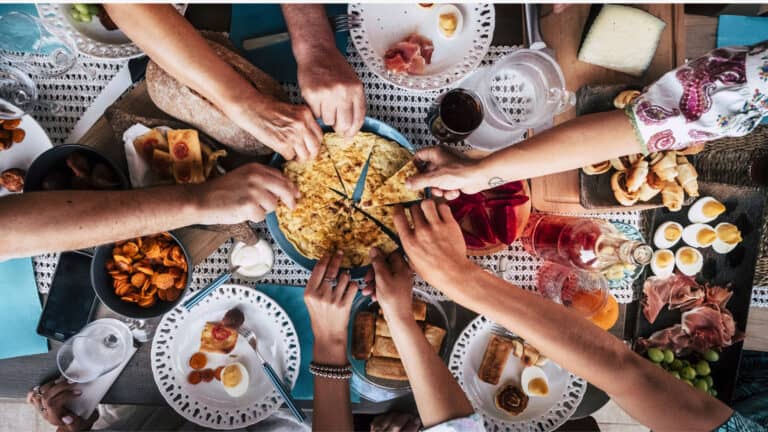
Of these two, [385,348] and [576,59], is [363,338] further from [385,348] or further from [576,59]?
[576,59]

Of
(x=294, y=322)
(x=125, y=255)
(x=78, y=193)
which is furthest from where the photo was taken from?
(x=294, y=322)

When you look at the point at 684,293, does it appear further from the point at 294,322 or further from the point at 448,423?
the point at 294,322

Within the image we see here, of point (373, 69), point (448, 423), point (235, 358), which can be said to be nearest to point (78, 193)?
point (235, 358)

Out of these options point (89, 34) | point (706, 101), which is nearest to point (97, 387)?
point (89, 34)

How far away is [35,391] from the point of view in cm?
160

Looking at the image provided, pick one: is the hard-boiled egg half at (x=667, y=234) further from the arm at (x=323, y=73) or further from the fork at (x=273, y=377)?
the fork at (x=273, y=377)

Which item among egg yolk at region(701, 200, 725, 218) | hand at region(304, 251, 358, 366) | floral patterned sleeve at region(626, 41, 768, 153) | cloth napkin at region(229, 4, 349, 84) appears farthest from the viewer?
egg yolk at region(701, 200, 725, 218)

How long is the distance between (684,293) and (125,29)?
207cm

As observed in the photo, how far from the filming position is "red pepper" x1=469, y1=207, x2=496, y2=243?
1551 mm

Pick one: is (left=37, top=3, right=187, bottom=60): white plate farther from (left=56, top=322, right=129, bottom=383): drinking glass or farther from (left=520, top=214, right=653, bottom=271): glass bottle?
(left=520, top=214, right=653, bottom=271): glass bottle

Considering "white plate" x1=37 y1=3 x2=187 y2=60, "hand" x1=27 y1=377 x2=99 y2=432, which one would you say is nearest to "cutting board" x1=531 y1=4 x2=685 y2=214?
"white plate" x1=37 y1=3 x2=187 y2=60

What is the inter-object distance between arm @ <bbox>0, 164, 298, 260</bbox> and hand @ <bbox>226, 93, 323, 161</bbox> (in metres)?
0.09

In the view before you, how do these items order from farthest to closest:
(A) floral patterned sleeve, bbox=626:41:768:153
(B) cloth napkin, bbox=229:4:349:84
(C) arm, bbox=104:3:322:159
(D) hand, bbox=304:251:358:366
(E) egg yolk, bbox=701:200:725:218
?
(E) egg yolk, bbox=701:200:725:218
(B) cloth napkin, bbox=229:4:349:84
(D) hand, bbox=304:251:358:366
(C) arm, bbox=104:3:322:159
(A) floral patterned sleeve, bbox=626:41:768:153

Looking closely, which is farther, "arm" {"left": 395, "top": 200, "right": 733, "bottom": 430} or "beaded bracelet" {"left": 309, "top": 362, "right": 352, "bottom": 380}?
"beaded bracelet" {"left": 309, "top": 362, "right": 352, "bottom": 380}
